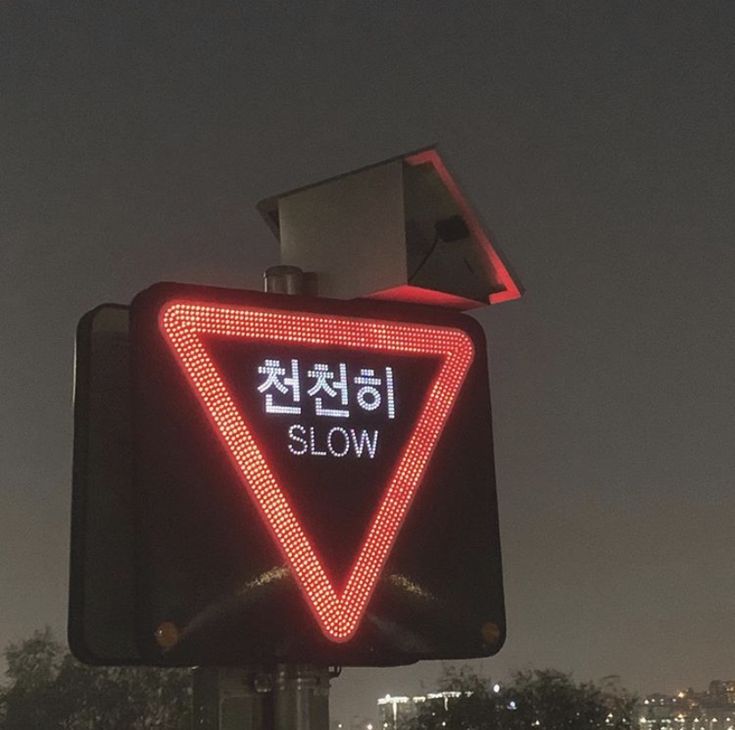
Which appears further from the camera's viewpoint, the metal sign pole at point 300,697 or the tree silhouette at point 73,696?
the tree silhouette at point 73,696

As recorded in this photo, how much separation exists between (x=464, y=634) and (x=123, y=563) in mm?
504

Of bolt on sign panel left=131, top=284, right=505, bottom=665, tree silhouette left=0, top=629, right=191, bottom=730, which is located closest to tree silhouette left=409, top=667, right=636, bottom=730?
tree silhouette left=0, top=629, right=191, bottom=730

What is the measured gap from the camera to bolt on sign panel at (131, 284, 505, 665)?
1688mm

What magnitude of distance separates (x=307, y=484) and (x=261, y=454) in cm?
8

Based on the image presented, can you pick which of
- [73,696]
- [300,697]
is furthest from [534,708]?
[300,697]

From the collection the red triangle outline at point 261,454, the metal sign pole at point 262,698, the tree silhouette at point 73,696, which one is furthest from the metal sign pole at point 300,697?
the tree silhouette at point 73,696

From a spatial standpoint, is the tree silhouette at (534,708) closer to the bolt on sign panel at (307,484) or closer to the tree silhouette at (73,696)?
the tree silhouette at (73,696)

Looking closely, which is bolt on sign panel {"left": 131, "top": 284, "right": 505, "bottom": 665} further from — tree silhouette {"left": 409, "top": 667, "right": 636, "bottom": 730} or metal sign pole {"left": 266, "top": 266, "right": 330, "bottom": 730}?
tree silhouette {"left": 409, "top": 667, "right": 636, "bottom": 730}

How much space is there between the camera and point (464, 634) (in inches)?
74.2

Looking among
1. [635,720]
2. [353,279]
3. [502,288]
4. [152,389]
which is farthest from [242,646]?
[635,720]

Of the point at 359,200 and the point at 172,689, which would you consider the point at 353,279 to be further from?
the point at 172,689

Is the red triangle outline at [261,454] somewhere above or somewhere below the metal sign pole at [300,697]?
above

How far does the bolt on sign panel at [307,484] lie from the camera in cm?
169

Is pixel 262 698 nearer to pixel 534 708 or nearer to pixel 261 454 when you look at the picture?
pixel 261 454
